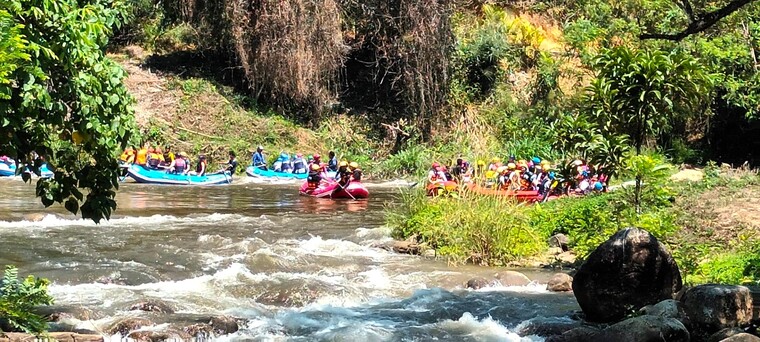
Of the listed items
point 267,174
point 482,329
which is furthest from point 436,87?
point 482,329

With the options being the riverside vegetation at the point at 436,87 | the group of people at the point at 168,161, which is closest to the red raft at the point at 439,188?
the riverside vegetation at the point at 436,87

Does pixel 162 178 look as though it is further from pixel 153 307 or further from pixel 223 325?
pixel 223 325

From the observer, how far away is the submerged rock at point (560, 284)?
418 inches

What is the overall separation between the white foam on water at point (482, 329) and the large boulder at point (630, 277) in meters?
0.85

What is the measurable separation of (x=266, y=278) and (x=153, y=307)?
2221 mm

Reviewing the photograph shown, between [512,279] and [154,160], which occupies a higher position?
[512,279]

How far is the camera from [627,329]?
7.26m

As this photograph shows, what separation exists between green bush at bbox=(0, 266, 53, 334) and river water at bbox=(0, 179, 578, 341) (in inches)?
70.7

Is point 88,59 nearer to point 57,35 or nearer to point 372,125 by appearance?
point 57,35

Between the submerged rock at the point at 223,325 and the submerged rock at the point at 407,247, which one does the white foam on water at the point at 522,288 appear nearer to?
the submerged rock at the point at 407,247

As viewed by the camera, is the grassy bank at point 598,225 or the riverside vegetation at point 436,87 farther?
the riverside vegetation at point 436,87

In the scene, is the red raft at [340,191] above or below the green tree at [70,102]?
below

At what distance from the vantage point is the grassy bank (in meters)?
10.9

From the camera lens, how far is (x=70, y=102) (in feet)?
22.4
